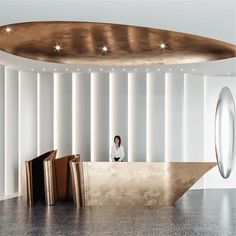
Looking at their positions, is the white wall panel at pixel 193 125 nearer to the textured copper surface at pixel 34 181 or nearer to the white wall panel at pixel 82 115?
the white wall panel at pixel 82 115

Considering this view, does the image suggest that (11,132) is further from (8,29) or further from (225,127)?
(225,127)

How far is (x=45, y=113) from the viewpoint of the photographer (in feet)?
29.2

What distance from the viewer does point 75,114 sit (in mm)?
8984

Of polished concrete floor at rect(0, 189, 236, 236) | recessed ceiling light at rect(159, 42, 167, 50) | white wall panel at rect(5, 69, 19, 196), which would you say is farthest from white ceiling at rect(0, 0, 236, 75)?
white wall panel at rect(5, 69, 19, 196)

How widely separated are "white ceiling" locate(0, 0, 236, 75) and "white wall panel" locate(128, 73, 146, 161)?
372 centimetres

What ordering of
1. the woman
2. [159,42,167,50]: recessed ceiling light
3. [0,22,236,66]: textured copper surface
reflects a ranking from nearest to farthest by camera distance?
1. [0,22,236,66]: textured copper surface
2. [159,42,167,50]: recessed ceiling light
3. the woman

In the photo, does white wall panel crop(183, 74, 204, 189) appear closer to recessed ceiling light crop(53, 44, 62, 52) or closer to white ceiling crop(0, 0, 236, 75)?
recessed ceiling light crop(53, 44, 62, 52)

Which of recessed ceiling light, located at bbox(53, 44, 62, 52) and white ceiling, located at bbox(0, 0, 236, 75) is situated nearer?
white ceiling, located at bbox(0, 0, 236, 75)

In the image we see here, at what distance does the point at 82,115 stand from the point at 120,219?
142 inches

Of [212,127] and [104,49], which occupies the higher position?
[104,49]

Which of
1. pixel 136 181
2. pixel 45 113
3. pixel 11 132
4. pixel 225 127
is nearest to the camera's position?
pixel 136 181

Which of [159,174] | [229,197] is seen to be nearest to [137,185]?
[159,174]

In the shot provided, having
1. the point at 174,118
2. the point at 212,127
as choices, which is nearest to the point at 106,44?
the point at 174,118

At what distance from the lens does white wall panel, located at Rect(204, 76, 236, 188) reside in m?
9.30
